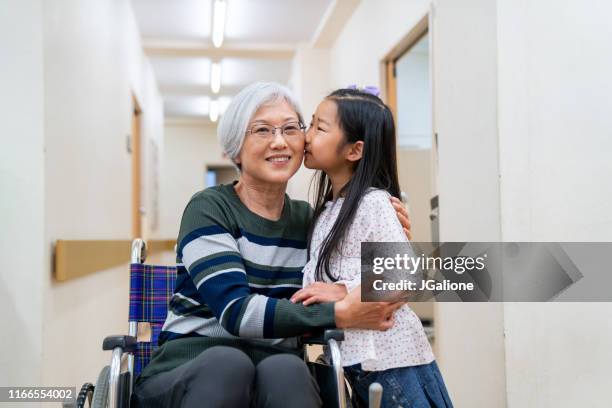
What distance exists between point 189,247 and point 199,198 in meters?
0.13

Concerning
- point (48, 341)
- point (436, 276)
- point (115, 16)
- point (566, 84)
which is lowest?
point (48, 341)

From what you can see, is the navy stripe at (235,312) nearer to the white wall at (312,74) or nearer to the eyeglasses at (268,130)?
the eyeglasses at (268,130)

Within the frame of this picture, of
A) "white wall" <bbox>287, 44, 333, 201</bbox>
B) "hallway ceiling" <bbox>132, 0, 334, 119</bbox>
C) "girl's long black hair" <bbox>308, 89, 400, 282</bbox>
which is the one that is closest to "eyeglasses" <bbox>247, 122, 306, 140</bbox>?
"girl's long black hair" <bbox>308, 89, 400, 282</bbox>

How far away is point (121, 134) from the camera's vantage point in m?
5.16

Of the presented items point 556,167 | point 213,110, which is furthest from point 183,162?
point 556,167

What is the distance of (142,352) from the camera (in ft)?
6.14

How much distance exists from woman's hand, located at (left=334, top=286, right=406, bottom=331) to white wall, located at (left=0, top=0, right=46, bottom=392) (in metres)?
1.41

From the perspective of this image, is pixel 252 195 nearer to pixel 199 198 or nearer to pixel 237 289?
pixel 199 198

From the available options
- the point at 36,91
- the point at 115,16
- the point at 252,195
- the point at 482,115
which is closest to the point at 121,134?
the point at 115,16

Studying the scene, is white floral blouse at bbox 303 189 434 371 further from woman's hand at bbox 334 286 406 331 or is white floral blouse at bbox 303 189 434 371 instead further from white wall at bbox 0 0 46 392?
white wall at bbox 0 0 46 392

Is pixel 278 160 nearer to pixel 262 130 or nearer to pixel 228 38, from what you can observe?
pixel 262 130

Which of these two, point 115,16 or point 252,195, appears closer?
point 252,195

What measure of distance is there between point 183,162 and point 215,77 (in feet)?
13.5

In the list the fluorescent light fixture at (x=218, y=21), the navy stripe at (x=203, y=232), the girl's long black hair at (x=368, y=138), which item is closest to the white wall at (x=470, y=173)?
the girl's long black hair at (x=368, y=138)
